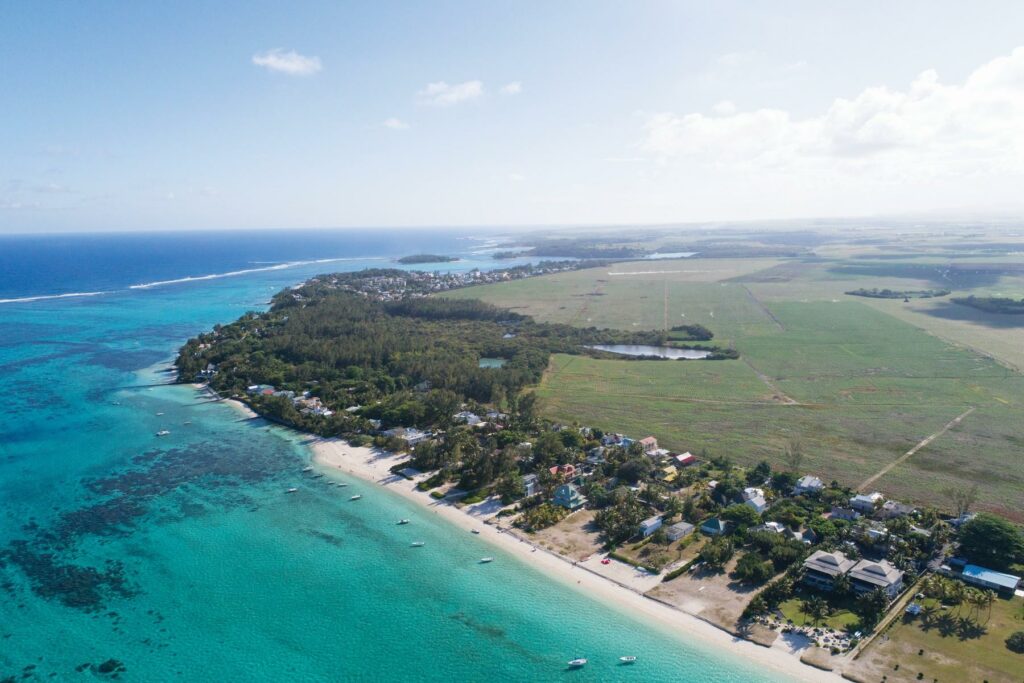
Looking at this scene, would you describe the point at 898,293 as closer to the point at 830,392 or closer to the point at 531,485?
the point at 830,392

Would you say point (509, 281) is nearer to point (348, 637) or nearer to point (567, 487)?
point (567, 487)

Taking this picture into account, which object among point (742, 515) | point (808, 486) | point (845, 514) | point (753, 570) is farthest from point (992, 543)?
point (753, 570)

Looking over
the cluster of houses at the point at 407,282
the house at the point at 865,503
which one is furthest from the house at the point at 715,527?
the cluster of houses at the point at 407,282

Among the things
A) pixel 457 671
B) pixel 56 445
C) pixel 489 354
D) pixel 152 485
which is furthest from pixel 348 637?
pixel 489 354

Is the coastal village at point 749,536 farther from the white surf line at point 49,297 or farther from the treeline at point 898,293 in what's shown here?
the white surf line at point 49,297

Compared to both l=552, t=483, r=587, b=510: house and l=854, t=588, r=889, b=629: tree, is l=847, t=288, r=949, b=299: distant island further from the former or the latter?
l=854, t=588, r=889, b=629: tree

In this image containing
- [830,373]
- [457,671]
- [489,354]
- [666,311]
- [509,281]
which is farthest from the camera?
[509,281]
